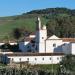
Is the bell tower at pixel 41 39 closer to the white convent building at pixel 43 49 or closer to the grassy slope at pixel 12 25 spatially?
the white convent building at pixel 43 49

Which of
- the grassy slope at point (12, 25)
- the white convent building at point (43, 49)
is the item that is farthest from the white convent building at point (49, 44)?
the grassy slope at point (12, 25)

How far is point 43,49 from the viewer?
212ft

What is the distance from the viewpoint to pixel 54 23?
294 ft

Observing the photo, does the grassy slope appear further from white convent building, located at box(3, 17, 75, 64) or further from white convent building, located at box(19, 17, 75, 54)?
white convent building, located at box(19, 17, 75, 54)

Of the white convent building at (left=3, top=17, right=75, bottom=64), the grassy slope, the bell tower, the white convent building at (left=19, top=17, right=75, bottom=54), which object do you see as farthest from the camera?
the grassy slope

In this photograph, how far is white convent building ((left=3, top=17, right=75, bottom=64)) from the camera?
5809 centimetres

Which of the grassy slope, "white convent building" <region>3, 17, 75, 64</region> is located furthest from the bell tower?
the grassy slope

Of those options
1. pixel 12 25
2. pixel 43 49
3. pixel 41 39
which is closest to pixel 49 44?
pixel 43 49

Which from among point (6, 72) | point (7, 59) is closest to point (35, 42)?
point (7, 59)

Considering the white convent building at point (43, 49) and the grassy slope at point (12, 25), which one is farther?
the grassy slope at point (12, 25)

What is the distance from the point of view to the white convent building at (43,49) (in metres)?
58.1

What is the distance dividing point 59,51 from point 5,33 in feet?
128

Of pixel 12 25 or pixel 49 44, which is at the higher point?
pixel 12 25

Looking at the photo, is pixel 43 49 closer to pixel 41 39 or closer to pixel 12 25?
pixel 41 39
